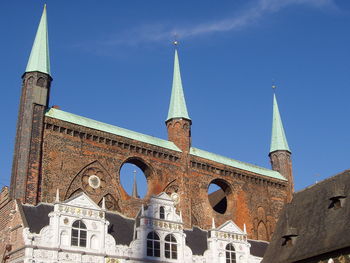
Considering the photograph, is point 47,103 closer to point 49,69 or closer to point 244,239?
point 49,69

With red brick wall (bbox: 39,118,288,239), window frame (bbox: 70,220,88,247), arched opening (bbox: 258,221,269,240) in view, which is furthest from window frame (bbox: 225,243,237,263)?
window frame (bbox: 70,220,88,247)

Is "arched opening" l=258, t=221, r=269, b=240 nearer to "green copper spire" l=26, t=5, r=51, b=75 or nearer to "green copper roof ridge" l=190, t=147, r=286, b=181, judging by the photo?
"green copper roof ridge" l=190, t=147, r=286, b=181

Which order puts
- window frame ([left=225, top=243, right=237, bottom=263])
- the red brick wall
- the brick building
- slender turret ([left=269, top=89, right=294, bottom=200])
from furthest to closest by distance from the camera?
1. slender turret ([left=269, top=89, right=294, bottom=200])
2. window frame ([left=225, top=243, right=237, bottom=263])
3. the red brick wall
4. the brick building

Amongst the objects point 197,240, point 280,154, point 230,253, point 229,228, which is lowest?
point 230,253

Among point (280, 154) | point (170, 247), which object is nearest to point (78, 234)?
point (170, 247)

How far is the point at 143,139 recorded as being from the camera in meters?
41.8

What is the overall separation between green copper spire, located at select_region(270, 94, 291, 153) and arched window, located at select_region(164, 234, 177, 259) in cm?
1881

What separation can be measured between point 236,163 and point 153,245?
15.0 metres

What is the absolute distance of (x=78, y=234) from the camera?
104ft

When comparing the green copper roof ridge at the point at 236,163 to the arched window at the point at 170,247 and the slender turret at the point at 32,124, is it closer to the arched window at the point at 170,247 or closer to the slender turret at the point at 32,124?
the arched window at the point at 170,247

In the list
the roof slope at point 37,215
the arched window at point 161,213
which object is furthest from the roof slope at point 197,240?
the roof slope at point 37,215

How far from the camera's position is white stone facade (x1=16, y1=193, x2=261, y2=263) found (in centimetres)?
3047

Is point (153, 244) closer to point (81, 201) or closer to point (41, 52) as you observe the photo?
point (81, 201)

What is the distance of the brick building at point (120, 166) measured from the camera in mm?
35625
